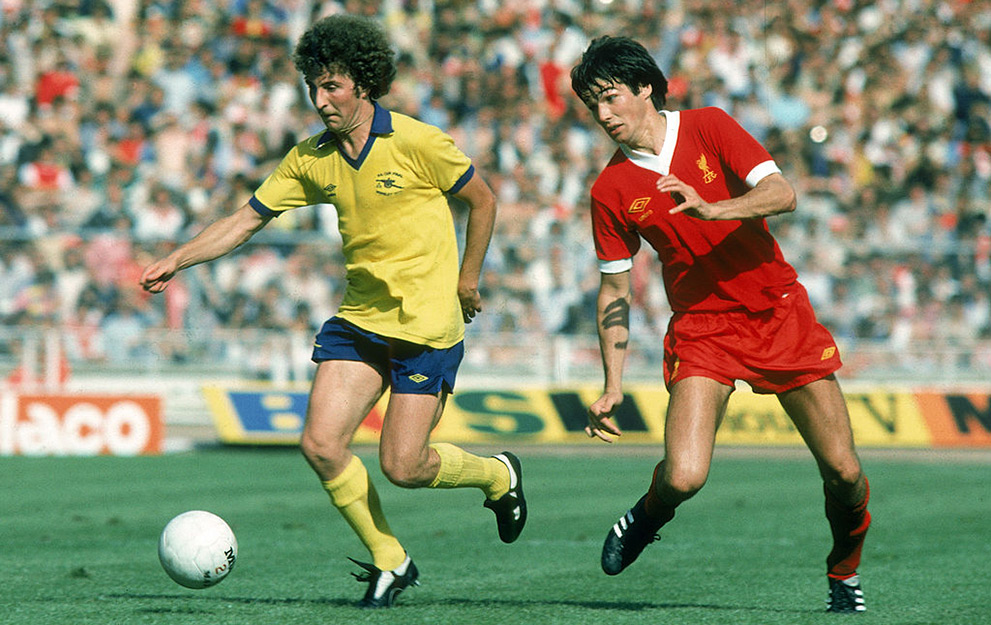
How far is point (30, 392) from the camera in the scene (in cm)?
1652

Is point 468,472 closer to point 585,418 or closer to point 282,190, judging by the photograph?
point 282,190

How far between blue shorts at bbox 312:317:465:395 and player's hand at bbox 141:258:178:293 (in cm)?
70

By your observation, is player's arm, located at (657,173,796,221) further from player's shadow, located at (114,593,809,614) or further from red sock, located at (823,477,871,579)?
player's shadow, located at (114,593,809,614)

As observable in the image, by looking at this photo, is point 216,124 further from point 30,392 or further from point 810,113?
point 810,113

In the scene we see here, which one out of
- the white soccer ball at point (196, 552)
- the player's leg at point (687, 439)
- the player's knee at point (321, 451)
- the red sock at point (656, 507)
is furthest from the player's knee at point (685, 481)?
the white soccer ball at point (196, 552)

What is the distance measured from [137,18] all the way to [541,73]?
6.34 metres

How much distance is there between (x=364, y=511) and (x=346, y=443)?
0.33 m

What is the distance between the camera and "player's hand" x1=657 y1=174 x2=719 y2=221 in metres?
5.10

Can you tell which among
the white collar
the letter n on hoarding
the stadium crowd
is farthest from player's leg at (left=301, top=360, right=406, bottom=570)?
the letter n on hoarding

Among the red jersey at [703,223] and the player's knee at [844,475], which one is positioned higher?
the red jersey at [703,223]

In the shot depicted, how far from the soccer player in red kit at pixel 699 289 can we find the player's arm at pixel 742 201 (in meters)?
0.18

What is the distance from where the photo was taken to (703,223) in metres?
5.85

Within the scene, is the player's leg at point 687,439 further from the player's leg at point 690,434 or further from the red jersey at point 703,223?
the red jersey at point 703,223

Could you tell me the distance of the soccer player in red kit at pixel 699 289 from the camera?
5754 millimetres
